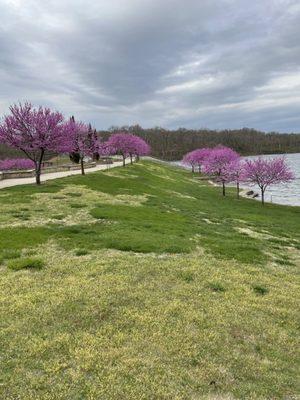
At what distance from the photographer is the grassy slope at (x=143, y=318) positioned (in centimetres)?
607

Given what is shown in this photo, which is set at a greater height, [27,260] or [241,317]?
[27,260]

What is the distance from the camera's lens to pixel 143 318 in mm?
8141

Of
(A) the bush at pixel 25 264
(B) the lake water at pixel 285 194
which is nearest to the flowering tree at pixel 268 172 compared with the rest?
(B) the lake water at pixel 285 194

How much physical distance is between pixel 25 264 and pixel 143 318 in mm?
4764

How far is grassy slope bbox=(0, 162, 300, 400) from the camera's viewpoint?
6072mm

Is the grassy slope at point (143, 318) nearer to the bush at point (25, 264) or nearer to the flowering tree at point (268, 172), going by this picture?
the bush at point (25, 264)

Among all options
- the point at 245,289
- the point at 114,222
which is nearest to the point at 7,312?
the point at 245,289

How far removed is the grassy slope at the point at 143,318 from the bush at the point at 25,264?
0.25 m

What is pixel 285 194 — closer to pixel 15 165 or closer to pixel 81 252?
pixel 81 252

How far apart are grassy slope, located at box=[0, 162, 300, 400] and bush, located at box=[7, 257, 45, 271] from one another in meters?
0.25

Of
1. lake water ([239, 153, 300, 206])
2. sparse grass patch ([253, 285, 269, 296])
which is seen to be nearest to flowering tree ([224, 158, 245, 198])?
lake water ([239, 153, 300, 206])

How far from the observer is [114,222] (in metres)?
18.7

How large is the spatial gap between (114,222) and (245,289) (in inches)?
366

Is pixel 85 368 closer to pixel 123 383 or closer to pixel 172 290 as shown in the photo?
pixel 123 383
